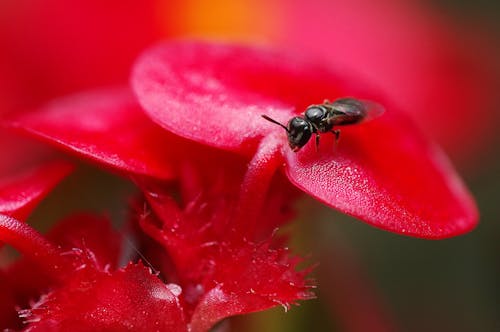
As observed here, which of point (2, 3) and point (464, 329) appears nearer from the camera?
point (464, 329)

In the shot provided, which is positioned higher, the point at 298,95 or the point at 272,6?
the point at 298,95

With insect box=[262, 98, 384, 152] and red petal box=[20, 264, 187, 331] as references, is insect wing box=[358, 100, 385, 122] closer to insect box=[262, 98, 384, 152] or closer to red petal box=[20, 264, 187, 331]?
insect box=[262, 98, 384, 152]

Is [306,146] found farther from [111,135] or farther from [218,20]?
[218,20]

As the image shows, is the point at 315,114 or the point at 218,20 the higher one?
the point at 315,114

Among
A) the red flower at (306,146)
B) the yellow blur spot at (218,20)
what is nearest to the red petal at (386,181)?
the red flower at (306,146)

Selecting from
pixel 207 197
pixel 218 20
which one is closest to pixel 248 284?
pixel 207 197

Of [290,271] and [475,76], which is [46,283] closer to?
[290,271]

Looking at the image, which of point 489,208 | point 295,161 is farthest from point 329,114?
point 489,208
